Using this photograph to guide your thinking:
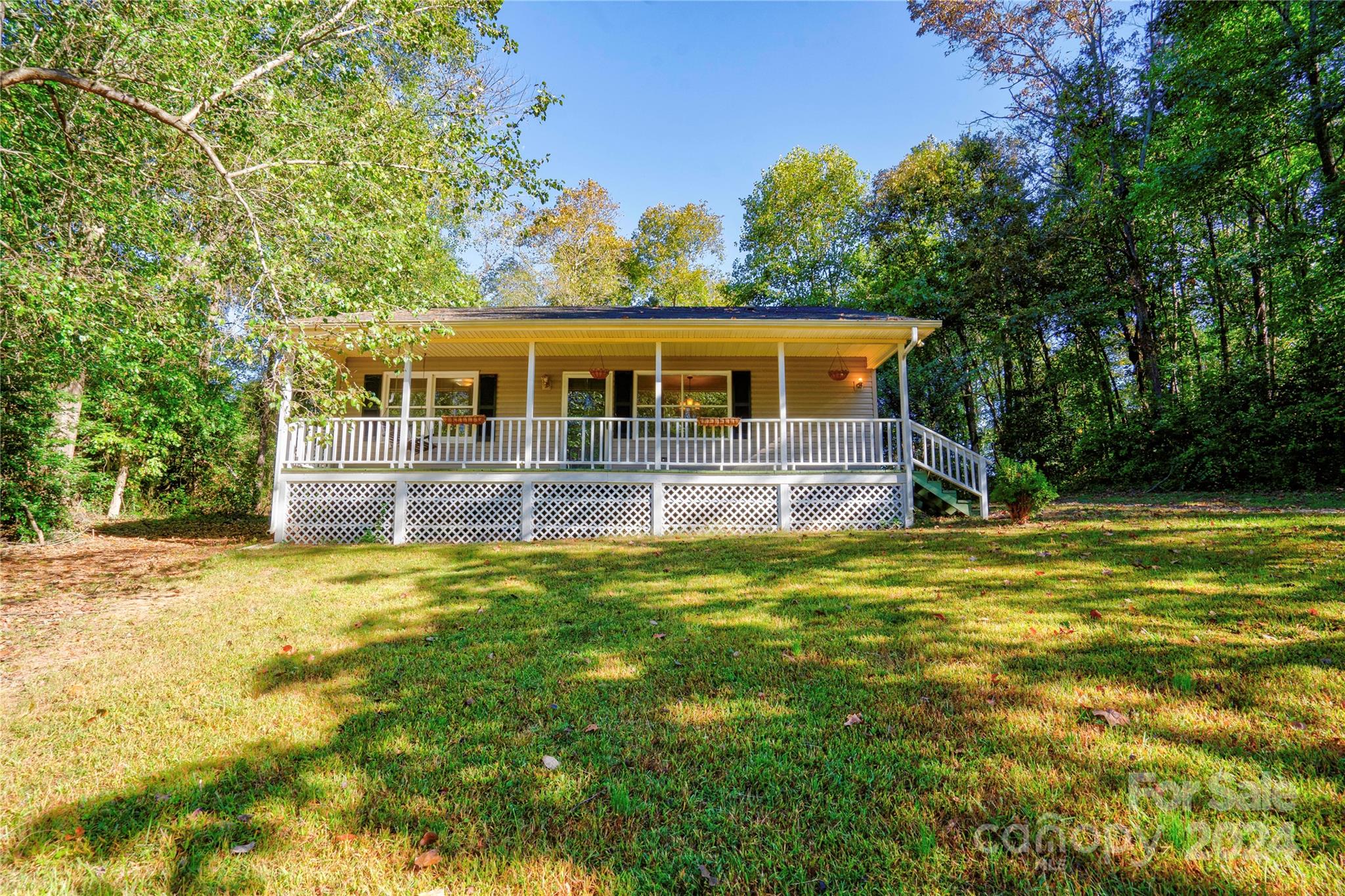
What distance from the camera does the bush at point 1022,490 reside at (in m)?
8.41

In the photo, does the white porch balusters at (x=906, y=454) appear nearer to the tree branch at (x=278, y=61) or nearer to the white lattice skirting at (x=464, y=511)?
→ the white lattice skirting at (x=464, y=511)

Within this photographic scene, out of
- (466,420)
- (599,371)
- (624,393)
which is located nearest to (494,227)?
(599,371)

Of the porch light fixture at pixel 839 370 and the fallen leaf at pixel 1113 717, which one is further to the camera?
the porch light fixture at pixel 839 370

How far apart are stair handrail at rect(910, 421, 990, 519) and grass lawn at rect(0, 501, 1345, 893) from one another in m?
4.49

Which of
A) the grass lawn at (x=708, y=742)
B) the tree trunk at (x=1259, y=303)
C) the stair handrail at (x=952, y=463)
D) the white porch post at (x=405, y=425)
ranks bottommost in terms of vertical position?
the grass lawn at (x=708, y=742)

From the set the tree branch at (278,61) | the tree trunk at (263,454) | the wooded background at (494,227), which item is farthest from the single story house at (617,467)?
the tree trunk at (263,454)

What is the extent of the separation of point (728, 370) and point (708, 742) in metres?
10.3

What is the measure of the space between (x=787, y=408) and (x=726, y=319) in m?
3.49

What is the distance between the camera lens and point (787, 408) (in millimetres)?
12562

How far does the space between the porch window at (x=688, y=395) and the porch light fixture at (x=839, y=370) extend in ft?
7.86

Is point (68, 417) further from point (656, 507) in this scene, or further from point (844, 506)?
point (844, 506)

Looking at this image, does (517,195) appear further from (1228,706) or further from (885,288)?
(885,288)

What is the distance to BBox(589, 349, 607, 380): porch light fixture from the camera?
12.1 meters

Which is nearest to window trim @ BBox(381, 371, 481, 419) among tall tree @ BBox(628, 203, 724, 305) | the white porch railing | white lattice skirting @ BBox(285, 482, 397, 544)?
the white porch railing
